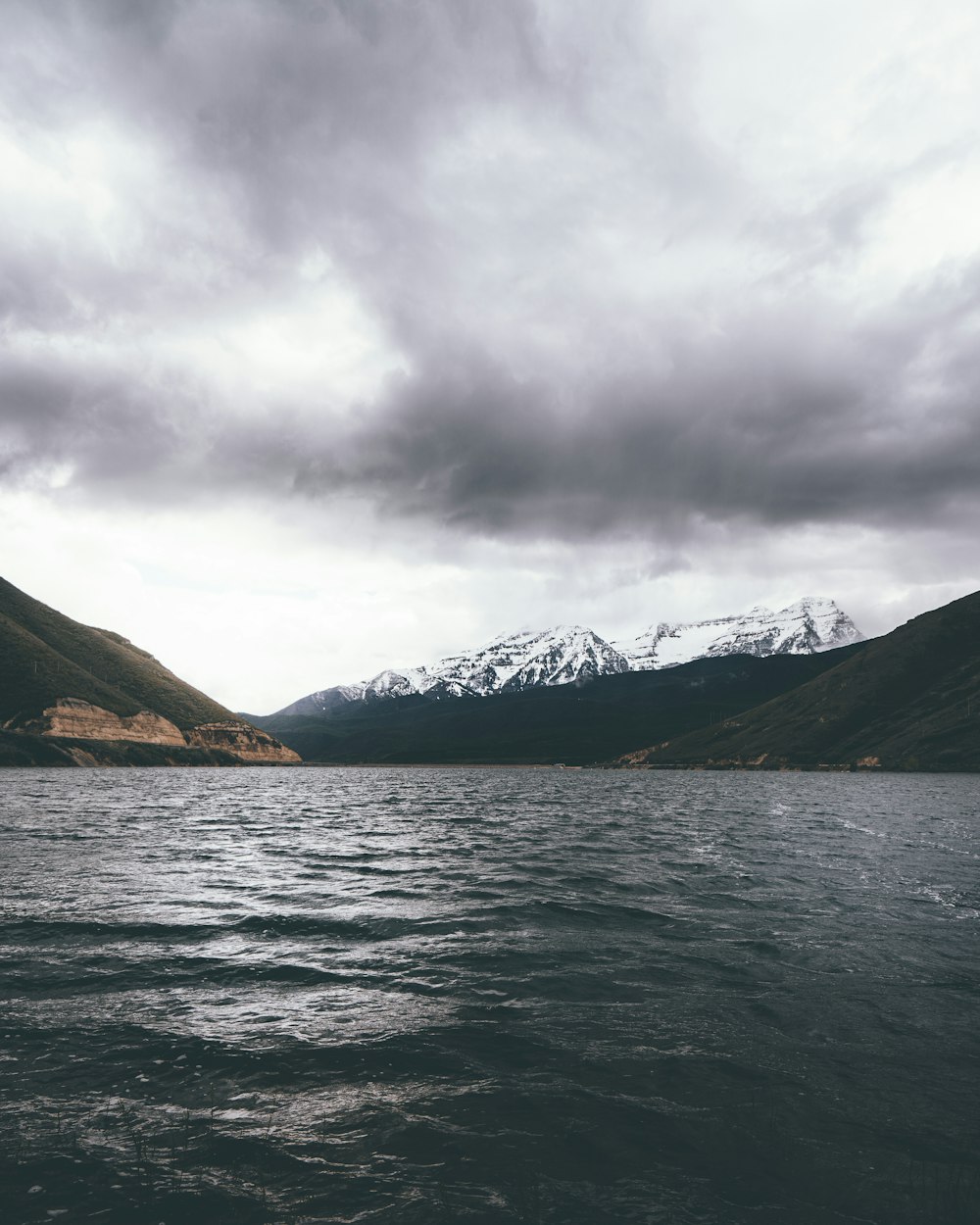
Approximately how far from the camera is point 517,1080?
11.7m

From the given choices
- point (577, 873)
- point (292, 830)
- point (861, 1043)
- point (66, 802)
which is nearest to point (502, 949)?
point (861, 1043)

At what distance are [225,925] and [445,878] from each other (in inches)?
459

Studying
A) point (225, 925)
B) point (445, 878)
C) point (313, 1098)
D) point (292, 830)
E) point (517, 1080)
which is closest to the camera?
point (313, 1098)

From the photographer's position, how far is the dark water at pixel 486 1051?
343 inches

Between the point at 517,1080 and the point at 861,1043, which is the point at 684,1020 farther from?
the point at 517,1080

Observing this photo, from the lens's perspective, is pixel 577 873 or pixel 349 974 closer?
pixel 349 974

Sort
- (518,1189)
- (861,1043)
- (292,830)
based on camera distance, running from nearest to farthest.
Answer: (518,1189)
(861,1043)
(292,830)

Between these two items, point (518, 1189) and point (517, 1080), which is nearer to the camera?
point (518, 1189)

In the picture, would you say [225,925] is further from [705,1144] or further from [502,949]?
[705,1144]

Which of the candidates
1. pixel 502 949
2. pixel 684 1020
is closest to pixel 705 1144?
pixel 684 1020

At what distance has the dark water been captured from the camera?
28.6 feet

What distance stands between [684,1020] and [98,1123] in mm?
11204

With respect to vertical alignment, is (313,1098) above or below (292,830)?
above

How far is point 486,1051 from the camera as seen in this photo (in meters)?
13.0
